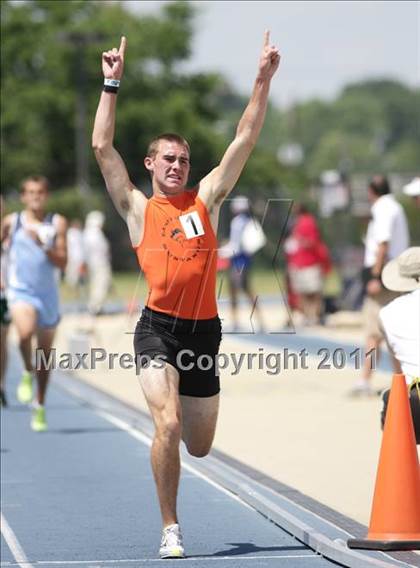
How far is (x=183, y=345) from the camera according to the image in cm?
816

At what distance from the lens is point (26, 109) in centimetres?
7019

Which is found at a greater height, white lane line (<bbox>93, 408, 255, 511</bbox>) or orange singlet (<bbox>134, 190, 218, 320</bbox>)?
orange singlet (<bbox>134, 190, 218, 320</bbox>)

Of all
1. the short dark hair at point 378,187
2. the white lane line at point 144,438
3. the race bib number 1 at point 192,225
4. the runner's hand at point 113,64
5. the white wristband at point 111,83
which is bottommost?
the white lane line at point 144,438

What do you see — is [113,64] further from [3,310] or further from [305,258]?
[305,258]

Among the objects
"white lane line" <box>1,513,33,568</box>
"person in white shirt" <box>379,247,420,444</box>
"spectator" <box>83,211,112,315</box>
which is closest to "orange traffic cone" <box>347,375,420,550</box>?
"person in white shirt" <box>379,247,420,444</box>

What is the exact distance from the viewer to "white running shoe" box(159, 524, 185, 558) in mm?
7938

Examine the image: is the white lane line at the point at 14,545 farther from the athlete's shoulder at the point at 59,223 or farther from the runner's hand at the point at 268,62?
the athlete's shoulder at the point at 59,223

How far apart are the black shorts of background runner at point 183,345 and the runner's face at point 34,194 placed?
5.34m

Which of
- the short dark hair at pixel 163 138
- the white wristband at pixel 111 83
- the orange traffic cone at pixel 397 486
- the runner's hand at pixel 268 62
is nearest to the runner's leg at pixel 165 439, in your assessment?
the orange traffic cone at pixel 397 486

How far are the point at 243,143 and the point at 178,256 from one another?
691 mm

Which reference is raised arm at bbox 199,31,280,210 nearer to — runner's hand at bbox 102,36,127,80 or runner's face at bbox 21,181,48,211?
runner's hand at bbox 102,36,127,80

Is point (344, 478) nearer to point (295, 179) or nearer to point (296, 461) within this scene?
point (296, 461)

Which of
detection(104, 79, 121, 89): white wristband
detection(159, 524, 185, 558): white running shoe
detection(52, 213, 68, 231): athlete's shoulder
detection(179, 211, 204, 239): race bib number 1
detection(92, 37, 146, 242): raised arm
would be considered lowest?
detection(159, 524, 185, 558): white running shoe

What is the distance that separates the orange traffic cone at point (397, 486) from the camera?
801cm
